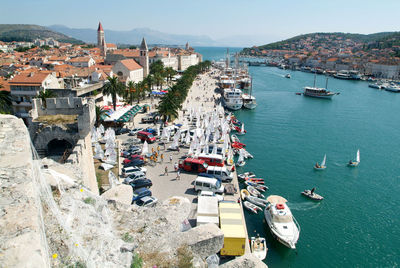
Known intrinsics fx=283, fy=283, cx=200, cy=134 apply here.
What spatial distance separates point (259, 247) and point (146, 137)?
22.1 meters

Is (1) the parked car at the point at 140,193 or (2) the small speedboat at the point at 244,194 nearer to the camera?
(1) the parked car at the point at 140,193

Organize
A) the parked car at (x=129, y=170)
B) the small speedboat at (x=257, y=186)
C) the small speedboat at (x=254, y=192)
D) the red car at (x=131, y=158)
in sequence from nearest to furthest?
the parked car at (x=129, y=170)
the small speedboat at (x=254, y=192)
the small speedboat at (x=257, y=186)
the red car at (x=131, y=158)

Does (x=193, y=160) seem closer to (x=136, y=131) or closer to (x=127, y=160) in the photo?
(x=127, y=160)

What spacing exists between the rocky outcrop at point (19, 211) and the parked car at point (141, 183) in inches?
702

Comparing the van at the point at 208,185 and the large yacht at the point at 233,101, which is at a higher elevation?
the large yacht at the point at 233,101

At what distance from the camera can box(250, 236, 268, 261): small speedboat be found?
19550 millimetres

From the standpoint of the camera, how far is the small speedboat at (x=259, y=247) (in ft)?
64.1

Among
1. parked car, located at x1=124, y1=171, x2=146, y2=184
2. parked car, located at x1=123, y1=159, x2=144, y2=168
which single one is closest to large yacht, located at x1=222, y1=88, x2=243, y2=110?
parked car, located at x1=123, y1=159, x2=144, y2=168

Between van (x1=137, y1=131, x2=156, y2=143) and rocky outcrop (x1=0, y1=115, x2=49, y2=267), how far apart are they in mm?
30114

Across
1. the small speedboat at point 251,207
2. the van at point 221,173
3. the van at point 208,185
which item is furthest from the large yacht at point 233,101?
the van at point 208,185

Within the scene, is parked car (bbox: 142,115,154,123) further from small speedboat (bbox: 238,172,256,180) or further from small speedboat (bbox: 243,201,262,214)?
small speedboat (bbox: 243,201,262,214)

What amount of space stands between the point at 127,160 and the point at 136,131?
11.6 m

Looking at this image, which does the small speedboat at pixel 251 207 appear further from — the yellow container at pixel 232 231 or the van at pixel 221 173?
the yellow container at pixel 232 231

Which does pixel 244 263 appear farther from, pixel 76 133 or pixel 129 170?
pixel 129 170
